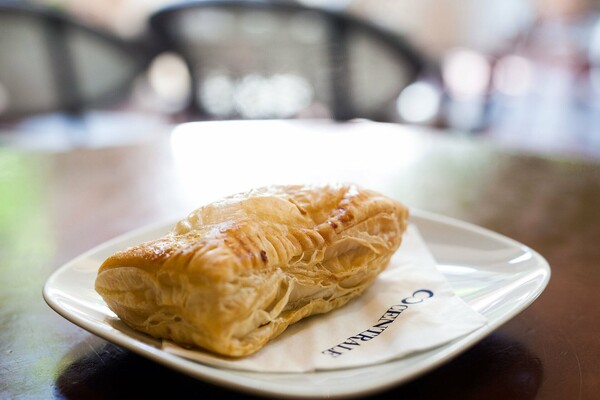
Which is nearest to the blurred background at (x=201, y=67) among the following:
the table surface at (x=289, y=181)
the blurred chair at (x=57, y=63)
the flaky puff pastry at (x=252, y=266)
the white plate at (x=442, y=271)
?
the blurred chair at (x=57, y=63)

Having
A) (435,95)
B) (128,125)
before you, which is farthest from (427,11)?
(128,125)

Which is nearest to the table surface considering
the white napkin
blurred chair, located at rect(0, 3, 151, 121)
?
the white napkin

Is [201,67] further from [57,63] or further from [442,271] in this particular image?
[442,271]

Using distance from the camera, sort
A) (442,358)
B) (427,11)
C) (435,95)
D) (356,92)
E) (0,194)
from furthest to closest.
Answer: (427,11)
(435,95)
(356,92)
(0,194)
(442,358)

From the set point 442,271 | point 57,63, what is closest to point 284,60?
point 57,63

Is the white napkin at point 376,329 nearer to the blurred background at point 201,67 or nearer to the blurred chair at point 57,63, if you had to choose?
the blurred background at point 201,67

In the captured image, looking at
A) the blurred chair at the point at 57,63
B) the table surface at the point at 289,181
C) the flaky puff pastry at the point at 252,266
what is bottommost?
the table surface at the point at 289,181

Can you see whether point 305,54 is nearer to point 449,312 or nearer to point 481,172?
point 481,172
